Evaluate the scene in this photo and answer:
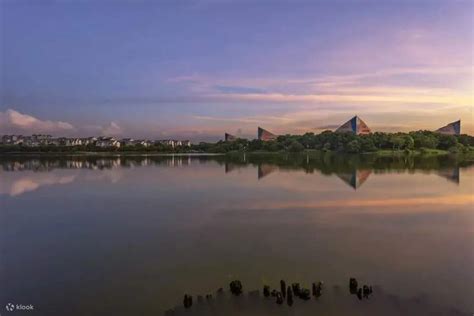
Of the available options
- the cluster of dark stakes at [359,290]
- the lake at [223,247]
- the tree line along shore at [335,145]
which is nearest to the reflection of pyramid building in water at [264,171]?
the lake at [223,247]

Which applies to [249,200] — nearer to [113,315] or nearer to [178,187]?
[178,187]

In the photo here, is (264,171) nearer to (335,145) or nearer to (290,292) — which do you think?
(290,292)

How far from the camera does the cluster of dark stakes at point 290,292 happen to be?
22.1 ft

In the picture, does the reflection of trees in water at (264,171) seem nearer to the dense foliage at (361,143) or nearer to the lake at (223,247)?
the lake at (223,247)

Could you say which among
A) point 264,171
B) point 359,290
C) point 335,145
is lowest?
point 359,290

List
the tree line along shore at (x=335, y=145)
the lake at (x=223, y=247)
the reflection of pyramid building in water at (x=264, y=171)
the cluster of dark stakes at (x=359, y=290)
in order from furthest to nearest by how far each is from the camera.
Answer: the tree line along shore at (x=335, y=145)
the reflection of pyramid building in water at (x=264, y=171)
the lake at (x=223, y=247)
the cluster of dark stakes at (x=359, y=290)

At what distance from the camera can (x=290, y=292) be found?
6.84m

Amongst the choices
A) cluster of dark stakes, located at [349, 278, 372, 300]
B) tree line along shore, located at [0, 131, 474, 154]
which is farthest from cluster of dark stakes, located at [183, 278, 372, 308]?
tree line along shore, located at [0, 131, 474, 154]

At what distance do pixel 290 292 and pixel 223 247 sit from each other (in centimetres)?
339

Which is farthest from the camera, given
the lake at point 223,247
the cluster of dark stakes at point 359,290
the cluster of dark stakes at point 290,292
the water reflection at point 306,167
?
the water reflection at point 306,167

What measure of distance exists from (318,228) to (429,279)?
451 centimetres

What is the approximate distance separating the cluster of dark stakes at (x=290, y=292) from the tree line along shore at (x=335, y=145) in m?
68.0

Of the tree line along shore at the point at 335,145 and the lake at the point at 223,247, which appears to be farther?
the tree line along shore at the point at 335,145

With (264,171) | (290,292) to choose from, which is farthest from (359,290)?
(264,171)
